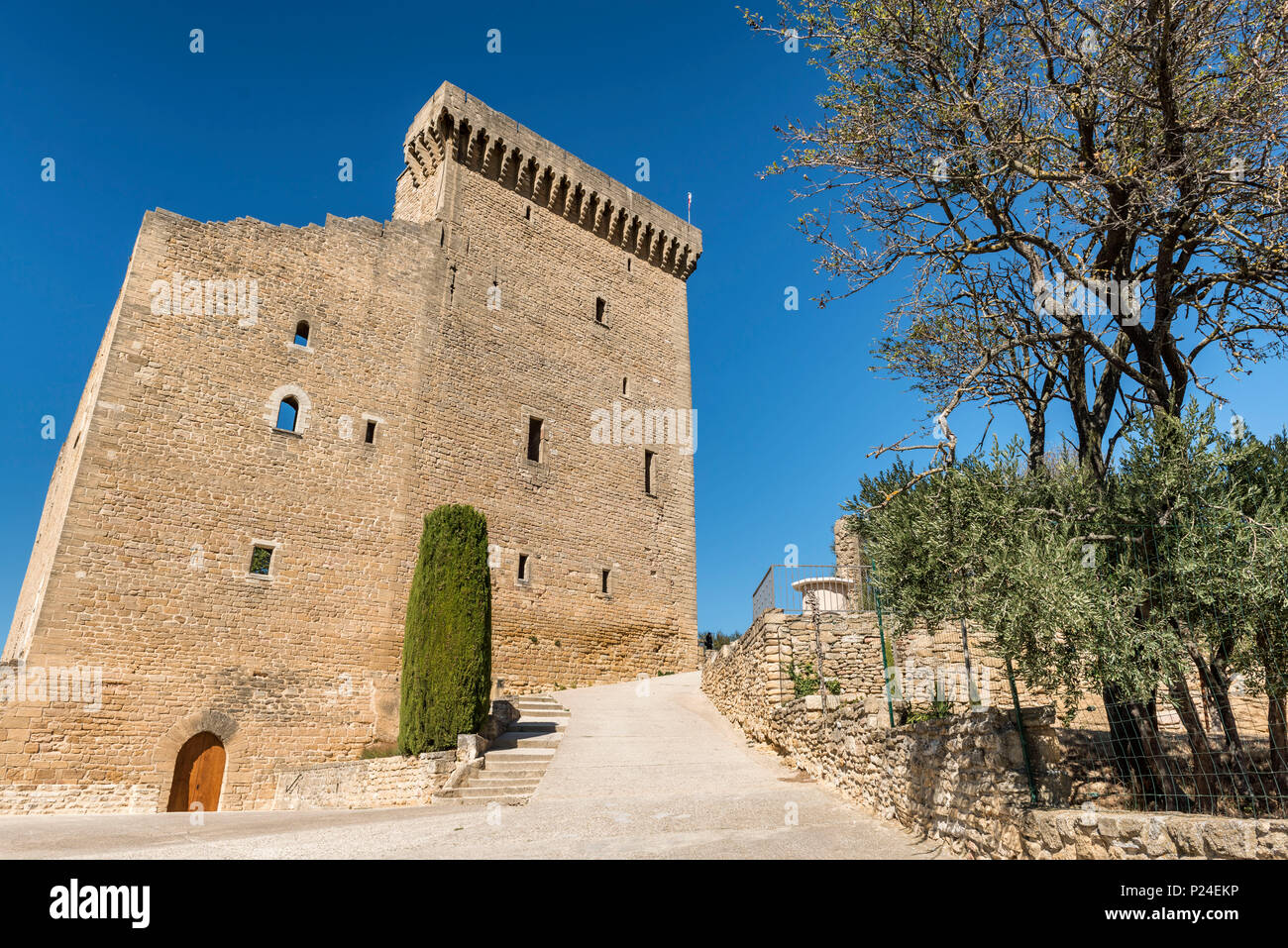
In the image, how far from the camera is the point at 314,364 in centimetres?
1448

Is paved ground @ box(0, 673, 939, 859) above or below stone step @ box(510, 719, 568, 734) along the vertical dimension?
below

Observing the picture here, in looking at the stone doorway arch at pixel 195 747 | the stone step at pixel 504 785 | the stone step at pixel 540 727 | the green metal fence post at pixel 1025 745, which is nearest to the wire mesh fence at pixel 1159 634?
the green metal fence post at pixel 1025 745

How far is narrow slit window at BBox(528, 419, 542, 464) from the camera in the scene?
58.3 ft

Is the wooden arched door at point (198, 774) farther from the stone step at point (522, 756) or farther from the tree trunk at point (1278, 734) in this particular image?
the tree trunk at point (1278, 734)

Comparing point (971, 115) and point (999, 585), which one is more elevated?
point (971, 115)

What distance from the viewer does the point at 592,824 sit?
7.48 metres

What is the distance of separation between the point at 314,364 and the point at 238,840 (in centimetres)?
974

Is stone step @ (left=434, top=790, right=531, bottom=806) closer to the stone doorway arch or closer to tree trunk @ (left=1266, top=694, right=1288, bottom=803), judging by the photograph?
the stone doorway arch

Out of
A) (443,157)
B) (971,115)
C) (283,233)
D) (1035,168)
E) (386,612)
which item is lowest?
(386,612)

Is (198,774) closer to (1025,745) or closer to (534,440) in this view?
(534,440)

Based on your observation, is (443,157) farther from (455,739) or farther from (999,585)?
(999,585)

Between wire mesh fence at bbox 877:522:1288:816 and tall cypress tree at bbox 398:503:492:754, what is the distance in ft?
24.4

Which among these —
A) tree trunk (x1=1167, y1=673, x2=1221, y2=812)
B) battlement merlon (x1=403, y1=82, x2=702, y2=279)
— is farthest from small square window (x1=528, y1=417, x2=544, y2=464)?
tree trunk (x1=1167, y1=673, x2=1221, y2=812)
